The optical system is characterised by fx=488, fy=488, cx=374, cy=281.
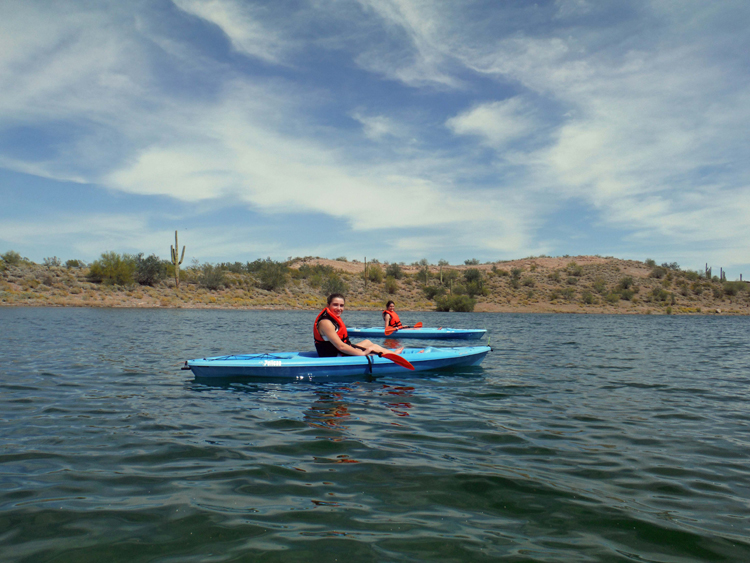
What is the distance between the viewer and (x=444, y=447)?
4.71 meters

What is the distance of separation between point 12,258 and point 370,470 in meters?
49.8

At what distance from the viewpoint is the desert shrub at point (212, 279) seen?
43.9 meters

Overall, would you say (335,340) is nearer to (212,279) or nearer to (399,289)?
(212,279)

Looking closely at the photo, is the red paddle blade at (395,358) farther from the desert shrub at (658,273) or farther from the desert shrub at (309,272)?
the desert shrub at (658,273)

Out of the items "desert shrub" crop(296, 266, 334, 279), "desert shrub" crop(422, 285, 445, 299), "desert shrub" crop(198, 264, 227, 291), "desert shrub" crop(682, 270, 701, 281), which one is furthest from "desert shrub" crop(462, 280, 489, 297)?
"desert shrub" crop(682, 270, 701, 281)

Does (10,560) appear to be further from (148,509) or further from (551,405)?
(551,405)

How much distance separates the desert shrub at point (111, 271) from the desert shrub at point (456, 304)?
25717mm

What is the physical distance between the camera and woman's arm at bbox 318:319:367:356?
27.9ft

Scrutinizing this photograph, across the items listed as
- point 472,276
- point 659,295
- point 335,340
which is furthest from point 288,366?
point 659,295

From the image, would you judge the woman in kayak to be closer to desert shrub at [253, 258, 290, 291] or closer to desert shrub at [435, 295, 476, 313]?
desert shrub at [435, 295, 476, 313]

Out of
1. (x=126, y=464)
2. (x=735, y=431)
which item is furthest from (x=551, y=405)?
(x=126, y=464)

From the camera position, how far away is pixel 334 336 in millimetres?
8523

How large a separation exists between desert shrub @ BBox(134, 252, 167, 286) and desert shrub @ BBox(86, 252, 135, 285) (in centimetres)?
55

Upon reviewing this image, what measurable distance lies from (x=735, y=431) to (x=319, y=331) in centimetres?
611
